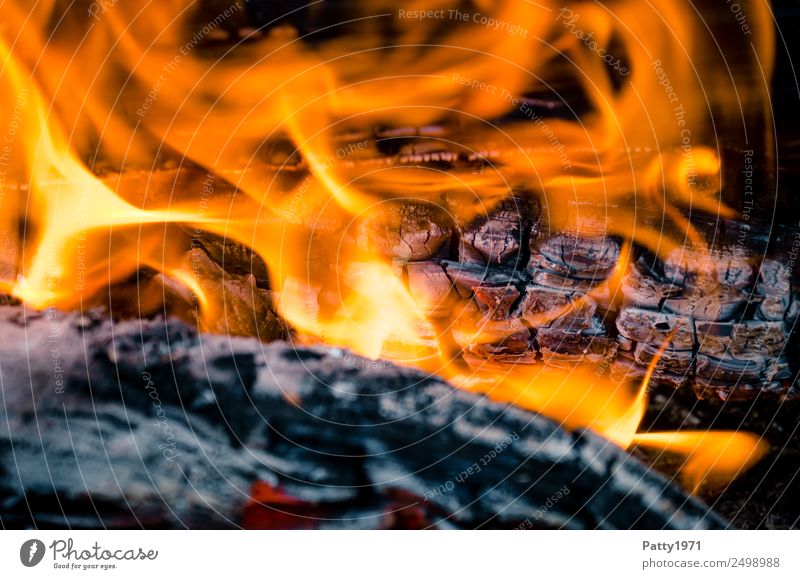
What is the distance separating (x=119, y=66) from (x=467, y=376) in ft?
2.36

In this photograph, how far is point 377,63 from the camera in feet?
3.19
